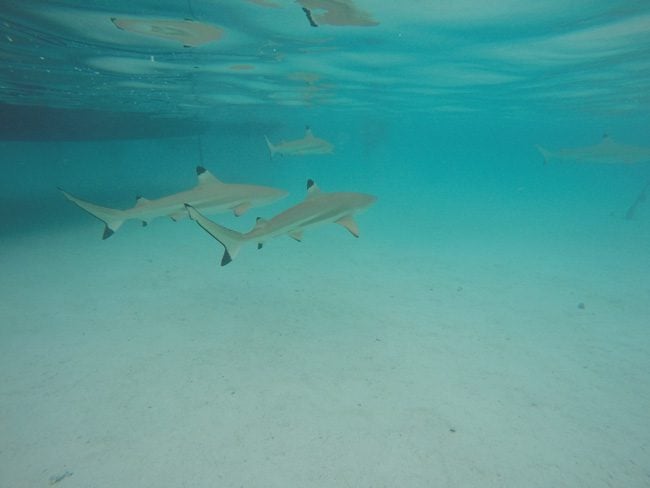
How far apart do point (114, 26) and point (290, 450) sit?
1238 centimetres

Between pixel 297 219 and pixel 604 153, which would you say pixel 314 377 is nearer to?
pixel 297 219

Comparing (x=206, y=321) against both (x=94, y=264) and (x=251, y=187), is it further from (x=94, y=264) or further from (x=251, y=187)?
(x=94, y=264)

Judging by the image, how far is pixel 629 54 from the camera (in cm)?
1461

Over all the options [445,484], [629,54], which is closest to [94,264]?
[445,484]

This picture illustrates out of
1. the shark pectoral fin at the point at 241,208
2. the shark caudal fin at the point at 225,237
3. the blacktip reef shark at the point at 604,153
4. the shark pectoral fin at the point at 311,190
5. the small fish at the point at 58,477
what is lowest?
the small fish at the point at 58,477

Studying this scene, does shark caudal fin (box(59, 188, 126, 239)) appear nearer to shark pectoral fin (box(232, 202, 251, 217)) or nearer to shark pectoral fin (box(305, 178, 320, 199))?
shark pectoral fin (box(232, 202, 251, 217))

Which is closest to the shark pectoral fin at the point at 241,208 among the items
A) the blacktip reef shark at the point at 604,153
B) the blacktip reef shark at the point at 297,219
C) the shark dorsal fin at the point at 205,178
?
the shark dorsal fin at the point at 205,178

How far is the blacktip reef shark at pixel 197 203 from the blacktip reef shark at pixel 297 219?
1.40 m

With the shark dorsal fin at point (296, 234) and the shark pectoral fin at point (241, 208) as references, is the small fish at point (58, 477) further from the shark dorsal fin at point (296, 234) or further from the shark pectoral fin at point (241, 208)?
the shark pectoral fin at point (241, 208)

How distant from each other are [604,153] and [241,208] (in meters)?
23.0

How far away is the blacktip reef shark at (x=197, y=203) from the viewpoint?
6.79 meters

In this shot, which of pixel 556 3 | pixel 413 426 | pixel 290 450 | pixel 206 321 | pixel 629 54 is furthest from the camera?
pixel 629 54

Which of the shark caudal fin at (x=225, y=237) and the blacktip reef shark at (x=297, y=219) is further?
the blacktip reef shark at (x=297, y=219)

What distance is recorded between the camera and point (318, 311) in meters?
7.80
